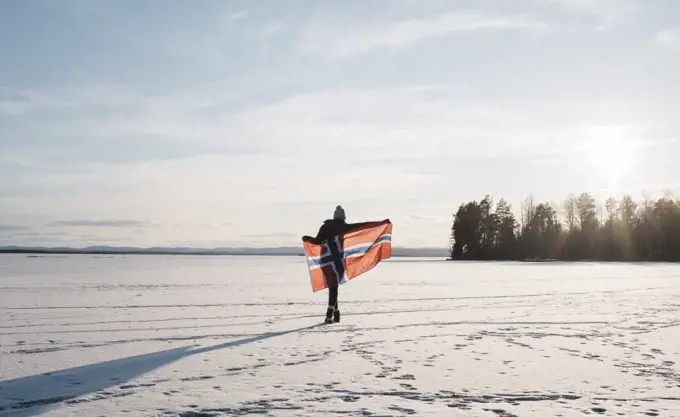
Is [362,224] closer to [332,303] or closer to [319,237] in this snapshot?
[319,237]

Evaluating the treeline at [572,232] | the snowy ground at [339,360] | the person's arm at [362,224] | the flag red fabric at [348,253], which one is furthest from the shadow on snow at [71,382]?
the treeline at [572,232]

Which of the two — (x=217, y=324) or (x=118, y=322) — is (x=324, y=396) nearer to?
(x=217, y=324)

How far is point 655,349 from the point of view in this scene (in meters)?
8.45

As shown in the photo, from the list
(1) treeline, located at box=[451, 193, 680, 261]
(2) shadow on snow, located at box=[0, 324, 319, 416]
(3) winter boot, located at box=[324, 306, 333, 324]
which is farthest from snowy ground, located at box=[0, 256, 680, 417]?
(1) treeline, located at box=[451, 193, 680, 261]

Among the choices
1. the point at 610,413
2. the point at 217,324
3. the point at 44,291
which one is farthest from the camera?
the point at 44,291

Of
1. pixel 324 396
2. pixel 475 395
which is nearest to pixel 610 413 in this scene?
pixel 475 395

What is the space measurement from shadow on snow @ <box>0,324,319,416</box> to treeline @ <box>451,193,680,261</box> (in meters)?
97.9

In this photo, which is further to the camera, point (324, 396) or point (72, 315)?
point (72, 315)

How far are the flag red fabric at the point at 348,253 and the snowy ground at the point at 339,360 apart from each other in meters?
0.92

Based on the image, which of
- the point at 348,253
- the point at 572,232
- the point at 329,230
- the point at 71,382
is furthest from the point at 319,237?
the point at 572,232

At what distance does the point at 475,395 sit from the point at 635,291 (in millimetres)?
16921

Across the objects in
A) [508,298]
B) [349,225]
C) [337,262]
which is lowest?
[508,298]

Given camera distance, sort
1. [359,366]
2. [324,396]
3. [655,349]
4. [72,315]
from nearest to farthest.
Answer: [324,396]
[359,366]
[655,349]
[72,315]

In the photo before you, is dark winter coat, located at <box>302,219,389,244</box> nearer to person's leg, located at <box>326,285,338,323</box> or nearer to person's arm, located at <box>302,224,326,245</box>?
person's arm, located at <box>302,224,326,245</box>
